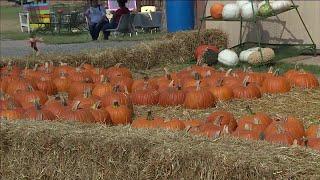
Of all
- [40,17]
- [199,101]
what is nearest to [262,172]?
[199,101]

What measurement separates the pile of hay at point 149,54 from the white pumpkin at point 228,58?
1.27 meters

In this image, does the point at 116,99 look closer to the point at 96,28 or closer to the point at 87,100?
the point at 87,100

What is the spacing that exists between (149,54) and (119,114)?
5.76m

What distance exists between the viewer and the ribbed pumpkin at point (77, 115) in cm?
572

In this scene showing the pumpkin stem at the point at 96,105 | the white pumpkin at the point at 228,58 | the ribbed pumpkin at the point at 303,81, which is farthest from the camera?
the white pumpkin at the point at 228,58

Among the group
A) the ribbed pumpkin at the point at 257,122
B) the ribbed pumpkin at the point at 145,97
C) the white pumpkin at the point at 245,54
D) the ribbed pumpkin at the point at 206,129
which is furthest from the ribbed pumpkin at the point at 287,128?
the white pumpkin at the point at 245,54

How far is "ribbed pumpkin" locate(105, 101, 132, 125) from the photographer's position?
6383mm

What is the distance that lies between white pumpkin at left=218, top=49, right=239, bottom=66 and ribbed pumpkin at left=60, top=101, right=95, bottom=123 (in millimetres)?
6031

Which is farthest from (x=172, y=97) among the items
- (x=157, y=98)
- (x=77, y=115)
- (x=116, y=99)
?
(x=77, y=115)

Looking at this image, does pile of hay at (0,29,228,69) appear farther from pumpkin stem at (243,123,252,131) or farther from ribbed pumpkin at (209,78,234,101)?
pumpkin stem at (243,123,252,131)

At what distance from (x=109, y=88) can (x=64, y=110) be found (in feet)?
5.79

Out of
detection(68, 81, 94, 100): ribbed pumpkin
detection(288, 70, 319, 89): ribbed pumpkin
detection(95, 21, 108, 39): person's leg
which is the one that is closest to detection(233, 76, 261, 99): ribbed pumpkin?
detection(288, 70, 319, 89): ribbed pumpkin

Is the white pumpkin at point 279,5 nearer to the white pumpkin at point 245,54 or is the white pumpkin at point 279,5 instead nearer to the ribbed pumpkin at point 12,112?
the white pumpkin at point 245,54

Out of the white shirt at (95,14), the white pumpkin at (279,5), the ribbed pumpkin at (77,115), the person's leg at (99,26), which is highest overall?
the white pumpkin at (279,5)
